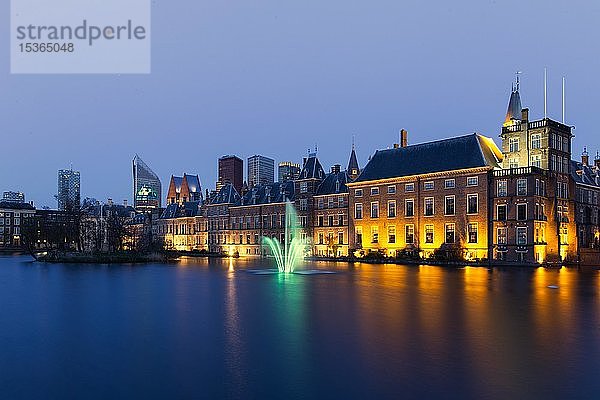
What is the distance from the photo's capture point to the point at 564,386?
1184 cm

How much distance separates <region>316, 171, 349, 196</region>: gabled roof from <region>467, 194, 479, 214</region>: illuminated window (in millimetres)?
24357

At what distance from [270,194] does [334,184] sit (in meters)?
17.6

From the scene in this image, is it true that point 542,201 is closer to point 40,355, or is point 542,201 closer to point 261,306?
point 261,306

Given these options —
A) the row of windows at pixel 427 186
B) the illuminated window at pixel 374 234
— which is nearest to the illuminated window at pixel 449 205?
the row of windows at pixel 427 186

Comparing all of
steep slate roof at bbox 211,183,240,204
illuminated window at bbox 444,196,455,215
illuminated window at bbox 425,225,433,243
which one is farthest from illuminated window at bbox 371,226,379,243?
steep slate roof at bbox 211,183,240,204

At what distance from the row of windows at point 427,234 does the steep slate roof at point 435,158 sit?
8089mm

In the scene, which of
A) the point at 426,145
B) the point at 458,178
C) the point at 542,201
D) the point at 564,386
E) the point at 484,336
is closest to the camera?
the point at 564,386

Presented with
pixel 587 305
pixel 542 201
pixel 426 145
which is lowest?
pixel 587 305

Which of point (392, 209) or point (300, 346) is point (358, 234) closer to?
point (392, 209)

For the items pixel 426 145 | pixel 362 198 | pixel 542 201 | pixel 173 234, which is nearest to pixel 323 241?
pixel 362 198

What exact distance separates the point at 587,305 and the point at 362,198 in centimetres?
5842

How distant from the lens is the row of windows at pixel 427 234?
223ft

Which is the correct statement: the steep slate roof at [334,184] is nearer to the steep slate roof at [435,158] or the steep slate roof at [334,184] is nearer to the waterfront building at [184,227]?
the steep slate roof at [435,158]

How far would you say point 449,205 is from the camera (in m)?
71.0
